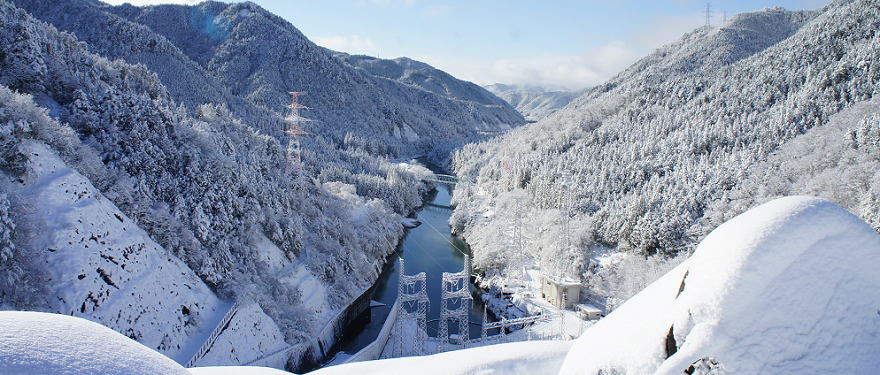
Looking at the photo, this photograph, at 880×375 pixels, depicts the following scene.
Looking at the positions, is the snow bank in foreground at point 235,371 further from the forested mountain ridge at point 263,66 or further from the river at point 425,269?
the forested mountain ridge at point 263,66

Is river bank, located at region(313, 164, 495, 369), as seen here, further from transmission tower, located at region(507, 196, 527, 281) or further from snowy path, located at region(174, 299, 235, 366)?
snowy path, located at region(174, 299, 235, 366)

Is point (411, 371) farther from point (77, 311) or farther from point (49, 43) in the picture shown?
point (49, 43)

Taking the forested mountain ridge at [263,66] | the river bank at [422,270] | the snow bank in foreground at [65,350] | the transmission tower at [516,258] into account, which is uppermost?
the forested mountain ridge at [263,66]

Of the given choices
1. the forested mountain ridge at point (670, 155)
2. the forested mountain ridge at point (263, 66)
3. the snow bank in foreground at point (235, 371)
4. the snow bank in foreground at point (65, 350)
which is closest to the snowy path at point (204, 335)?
the snow bank in foreground at point (235, 371)

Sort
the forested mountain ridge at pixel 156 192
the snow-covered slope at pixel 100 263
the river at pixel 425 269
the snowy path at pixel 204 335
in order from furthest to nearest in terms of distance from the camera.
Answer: the river at pixel 425 269
the snowy path at pixel 204 335
the forested mountain ridge at pixel 156 192
the snow-covered slope at pixel 100 263

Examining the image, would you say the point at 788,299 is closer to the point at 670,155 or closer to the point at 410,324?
the point at 410,324

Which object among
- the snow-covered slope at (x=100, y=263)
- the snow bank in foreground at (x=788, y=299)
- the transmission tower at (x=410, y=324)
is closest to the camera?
the snow bank in foreground at (x=788, y=299)

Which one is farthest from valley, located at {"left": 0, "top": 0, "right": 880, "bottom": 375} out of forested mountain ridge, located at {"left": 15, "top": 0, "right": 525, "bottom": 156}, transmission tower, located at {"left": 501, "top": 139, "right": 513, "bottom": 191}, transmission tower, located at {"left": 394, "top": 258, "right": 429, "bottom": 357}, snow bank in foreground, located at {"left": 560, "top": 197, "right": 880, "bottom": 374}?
forested mountain ridge, located at {"left": 15, "top": 0, "right": 525, "bottom": 156}
